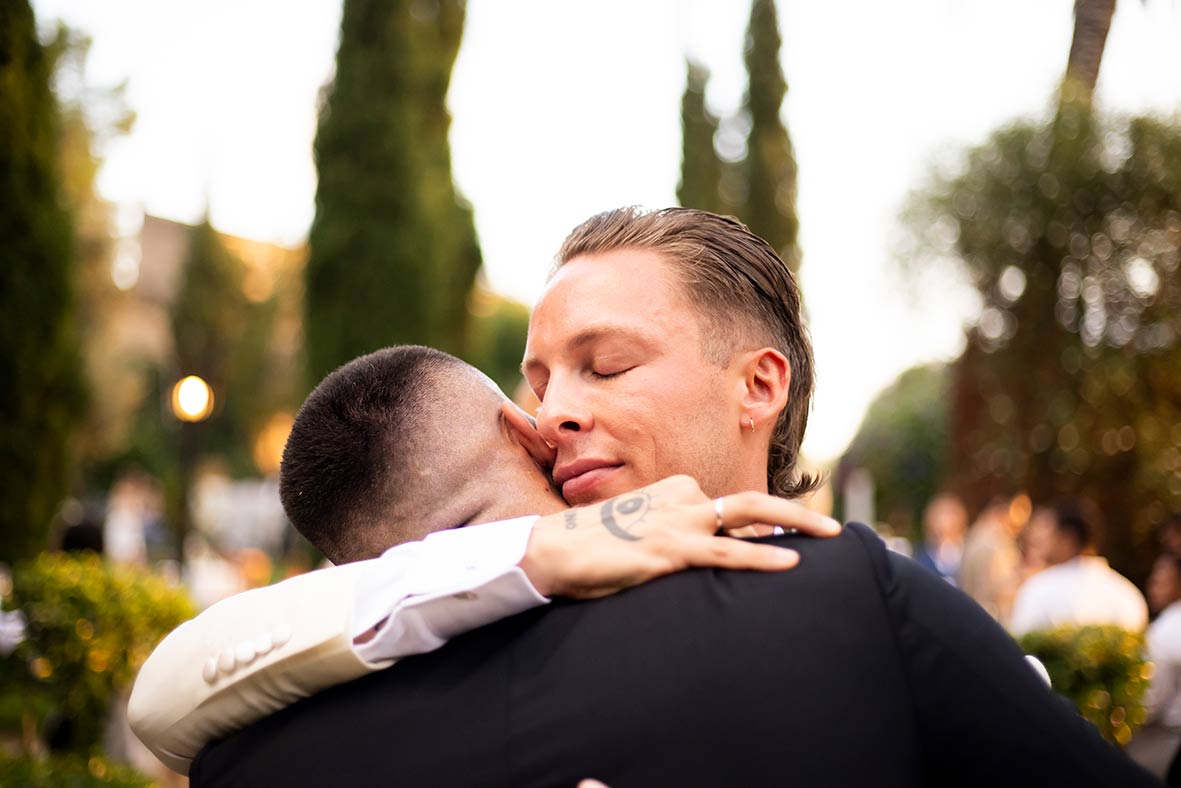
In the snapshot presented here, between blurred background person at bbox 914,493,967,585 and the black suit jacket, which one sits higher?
the black suit jacket

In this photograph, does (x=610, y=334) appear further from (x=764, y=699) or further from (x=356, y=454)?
(x=764, y=699)

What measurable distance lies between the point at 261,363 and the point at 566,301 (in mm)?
54406

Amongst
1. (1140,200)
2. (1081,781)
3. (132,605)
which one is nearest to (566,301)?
(1081,781)

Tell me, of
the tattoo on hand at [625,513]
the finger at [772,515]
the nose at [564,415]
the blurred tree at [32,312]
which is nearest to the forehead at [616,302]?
the nose at [564,415]

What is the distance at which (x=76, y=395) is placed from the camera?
1038 cm

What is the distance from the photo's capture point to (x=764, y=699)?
1552mm

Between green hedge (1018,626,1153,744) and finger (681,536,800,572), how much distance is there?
4625mm

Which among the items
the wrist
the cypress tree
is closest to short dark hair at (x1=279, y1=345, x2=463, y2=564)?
the wrist

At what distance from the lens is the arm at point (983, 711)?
1488mm

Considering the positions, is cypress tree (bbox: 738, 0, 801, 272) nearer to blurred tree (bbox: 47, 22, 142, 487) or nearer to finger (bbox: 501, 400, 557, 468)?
blurred tree (bbox: 47, 22, 142, 487)

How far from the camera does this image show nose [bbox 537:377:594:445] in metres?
2.35

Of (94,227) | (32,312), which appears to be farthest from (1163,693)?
(94,227)

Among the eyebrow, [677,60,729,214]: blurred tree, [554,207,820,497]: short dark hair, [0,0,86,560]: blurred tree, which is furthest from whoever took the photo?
[677,60,729,214]: blurred tree

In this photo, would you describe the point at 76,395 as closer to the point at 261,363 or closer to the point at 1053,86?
the point at 1053,86
